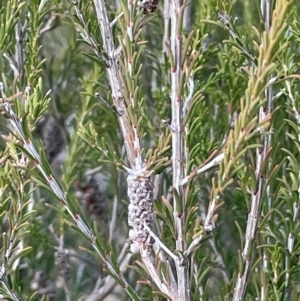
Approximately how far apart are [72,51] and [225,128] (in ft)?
1.55

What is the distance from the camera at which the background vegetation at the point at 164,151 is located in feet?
1.96

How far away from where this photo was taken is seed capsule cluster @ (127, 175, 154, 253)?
0.63 meters


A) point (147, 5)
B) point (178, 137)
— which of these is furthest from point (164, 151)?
point (147, 5)

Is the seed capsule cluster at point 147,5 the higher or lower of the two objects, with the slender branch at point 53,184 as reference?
higher

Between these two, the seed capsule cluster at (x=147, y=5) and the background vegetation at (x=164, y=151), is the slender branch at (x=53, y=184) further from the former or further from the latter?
the seed capsule cluster at (x=147, y=5)

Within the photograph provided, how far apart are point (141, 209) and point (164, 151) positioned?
0.28 feet

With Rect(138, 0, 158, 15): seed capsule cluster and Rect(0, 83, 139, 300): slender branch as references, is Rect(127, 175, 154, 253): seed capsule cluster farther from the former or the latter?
Rect(138, 0, 158, 15): seed capsule cluster

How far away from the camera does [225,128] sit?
109cm

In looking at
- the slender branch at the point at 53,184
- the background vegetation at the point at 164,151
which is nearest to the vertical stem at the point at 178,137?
the background vegetation at the point at 164,151

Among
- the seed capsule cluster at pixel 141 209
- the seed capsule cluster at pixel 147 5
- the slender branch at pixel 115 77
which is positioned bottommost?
the seed capsule cluster at pixel 141 209

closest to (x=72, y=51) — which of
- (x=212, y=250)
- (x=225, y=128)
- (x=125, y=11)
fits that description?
(x=225, y=128)

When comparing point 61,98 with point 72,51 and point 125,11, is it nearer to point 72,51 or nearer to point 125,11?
point 72,51

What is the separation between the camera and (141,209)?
0.63 meters

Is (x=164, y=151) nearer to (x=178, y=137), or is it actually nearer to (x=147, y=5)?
(x=178, y=137)
